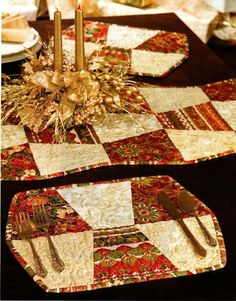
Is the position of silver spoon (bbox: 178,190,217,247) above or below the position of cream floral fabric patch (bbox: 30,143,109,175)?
above

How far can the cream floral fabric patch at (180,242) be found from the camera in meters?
1.04

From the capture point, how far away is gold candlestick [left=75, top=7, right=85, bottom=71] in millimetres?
1386

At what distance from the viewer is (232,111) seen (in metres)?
1.61

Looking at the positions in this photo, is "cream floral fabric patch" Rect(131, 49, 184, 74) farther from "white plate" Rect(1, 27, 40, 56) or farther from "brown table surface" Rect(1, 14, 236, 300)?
"white plate" Rect(1, 27, 40, 56)

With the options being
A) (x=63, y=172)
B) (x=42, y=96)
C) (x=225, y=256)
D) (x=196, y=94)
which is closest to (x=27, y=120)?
(x=42, y=96)

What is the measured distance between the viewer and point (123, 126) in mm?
1510

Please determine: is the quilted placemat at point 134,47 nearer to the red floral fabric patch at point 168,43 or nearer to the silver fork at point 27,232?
the red floral fabric patch at point 168,43

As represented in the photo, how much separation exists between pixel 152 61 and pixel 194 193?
747 millimetres

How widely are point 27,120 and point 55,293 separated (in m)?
0.59

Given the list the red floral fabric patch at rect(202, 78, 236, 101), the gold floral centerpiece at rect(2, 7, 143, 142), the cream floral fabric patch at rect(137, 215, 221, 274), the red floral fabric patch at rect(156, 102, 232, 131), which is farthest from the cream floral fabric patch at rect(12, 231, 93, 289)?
the red floral fabric patch at rect(202, 78, 236, 101)

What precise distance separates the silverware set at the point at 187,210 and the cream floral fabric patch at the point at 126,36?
91cm

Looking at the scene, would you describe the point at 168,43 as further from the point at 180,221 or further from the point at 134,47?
the point at 180,221

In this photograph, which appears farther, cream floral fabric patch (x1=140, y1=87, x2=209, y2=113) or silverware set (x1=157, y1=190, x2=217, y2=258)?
cream floral fabric patch (x1=140, y1=87, x2=209, y2=113)

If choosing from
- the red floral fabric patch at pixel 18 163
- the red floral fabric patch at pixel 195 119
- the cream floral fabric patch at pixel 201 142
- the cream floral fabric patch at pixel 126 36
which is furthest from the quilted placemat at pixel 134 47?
the red floral fabric patch at pixel 18 163
